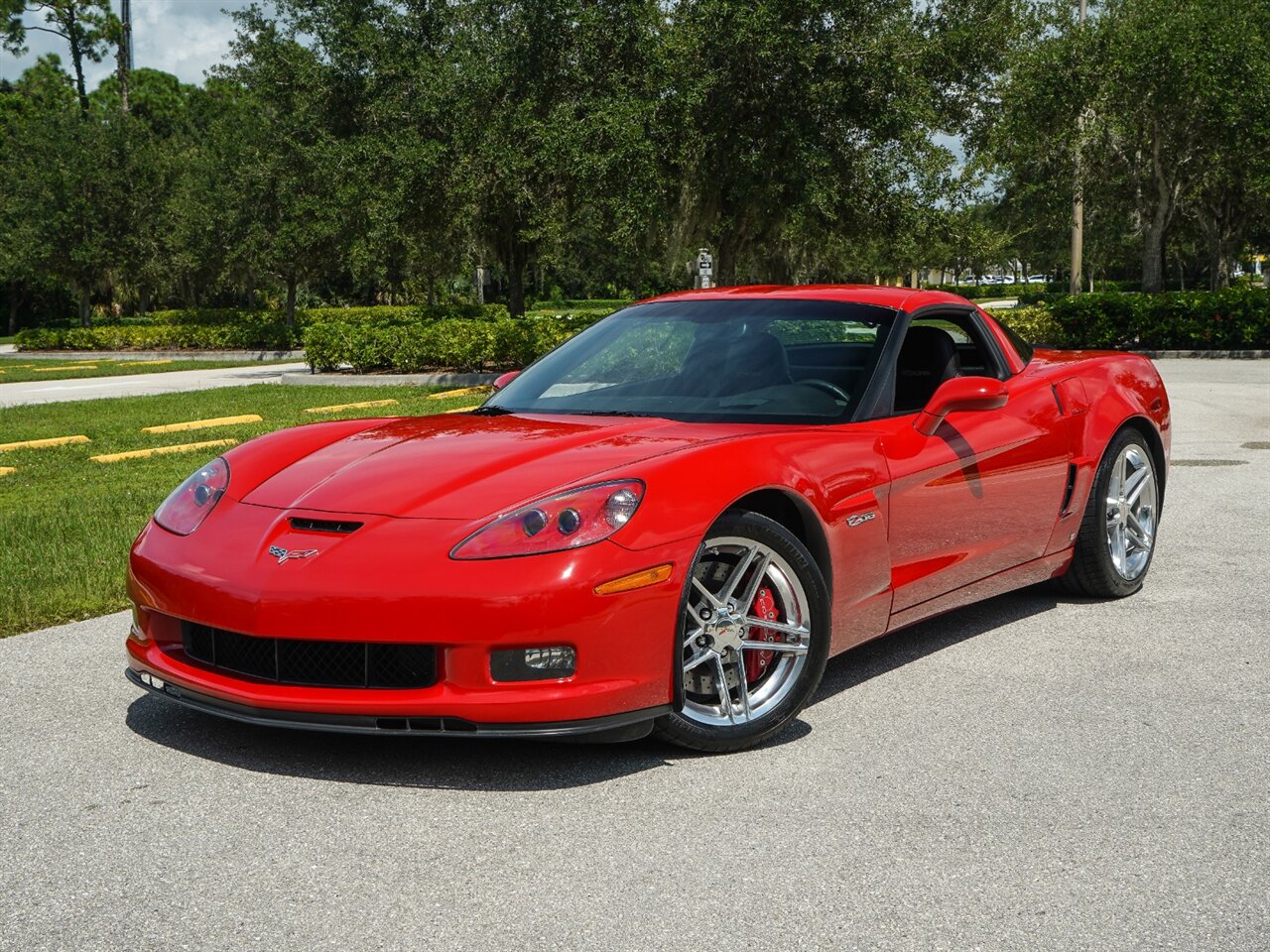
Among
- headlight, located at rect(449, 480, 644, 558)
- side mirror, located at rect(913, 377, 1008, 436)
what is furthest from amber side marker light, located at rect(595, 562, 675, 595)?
side mirror, located at rect(913, 377, 1008, 436)

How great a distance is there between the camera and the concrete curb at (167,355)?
3519 cm

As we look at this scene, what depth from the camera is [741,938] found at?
9.37 ft

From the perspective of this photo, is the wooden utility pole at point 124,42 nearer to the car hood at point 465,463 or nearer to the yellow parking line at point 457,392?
the yellow parking line at point 457,392

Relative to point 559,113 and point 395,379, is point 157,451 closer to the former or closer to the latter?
point 559,113

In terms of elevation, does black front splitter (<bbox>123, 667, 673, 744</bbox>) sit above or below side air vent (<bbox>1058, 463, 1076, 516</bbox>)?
below

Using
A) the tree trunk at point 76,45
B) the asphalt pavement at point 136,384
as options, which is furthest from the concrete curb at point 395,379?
the tree trunk at point 76,45

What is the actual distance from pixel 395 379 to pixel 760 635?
757 inches

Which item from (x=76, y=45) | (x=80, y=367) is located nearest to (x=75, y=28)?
(x=76, y=45)

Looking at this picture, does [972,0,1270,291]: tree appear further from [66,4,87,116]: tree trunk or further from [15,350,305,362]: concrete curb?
[66,4,87,116]: tree trunk

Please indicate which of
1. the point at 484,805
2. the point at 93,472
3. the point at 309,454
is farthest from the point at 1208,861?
the point at 93,472

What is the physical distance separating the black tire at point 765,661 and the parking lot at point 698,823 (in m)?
0.08

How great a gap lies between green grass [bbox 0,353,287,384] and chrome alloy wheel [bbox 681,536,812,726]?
2519 centimetres

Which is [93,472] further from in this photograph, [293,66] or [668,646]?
[293,66]

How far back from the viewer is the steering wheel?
195 inches
